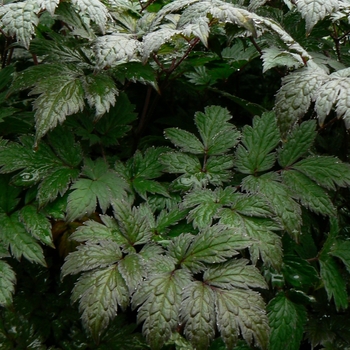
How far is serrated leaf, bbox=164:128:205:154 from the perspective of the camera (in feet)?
4.25

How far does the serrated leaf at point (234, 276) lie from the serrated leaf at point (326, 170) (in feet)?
1.08

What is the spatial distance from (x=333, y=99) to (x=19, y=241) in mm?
807

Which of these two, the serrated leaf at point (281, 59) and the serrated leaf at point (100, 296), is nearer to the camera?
the serrated leaf at point (100, 296)

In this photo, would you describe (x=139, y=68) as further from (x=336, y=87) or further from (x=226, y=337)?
(x=226, y=337)

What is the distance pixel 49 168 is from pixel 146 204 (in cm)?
27

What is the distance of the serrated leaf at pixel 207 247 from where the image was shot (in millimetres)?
1030

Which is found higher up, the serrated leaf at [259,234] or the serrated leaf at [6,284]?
the serrated leaf at [259,234]

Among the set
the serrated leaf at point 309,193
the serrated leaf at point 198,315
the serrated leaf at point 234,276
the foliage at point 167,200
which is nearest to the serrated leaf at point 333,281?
the foliage at point 167,200

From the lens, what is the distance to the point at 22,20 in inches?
41.9

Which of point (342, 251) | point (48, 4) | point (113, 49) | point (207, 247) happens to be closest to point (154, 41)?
point (113, 49)

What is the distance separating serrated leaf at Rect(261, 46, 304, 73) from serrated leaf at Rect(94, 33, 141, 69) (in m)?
0.32

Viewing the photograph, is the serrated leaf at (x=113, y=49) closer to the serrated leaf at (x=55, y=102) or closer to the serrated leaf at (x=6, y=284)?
the serrated leaf at (x=55, y=102)

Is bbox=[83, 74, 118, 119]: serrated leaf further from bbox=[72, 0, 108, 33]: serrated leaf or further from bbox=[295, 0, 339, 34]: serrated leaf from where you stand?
bbox=[295, 0, 339, 34]: serrated leaf

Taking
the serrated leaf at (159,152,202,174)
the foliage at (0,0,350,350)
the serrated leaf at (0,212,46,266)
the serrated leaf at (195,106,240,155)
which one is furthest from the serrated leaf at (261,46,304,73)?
the serrated leaf at (0,212,46,266)
